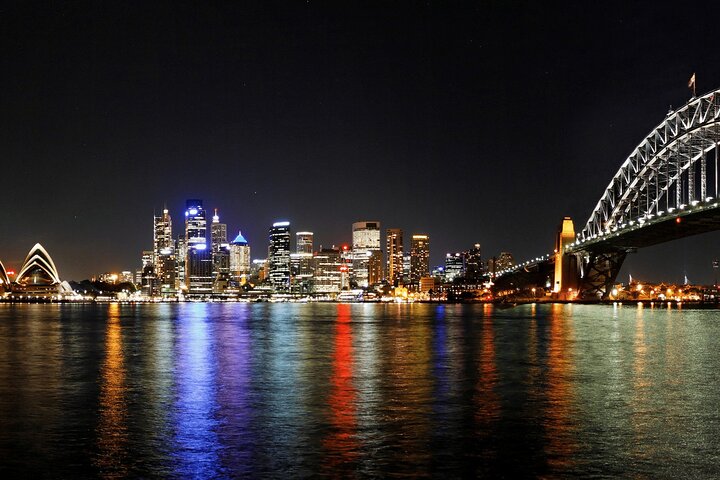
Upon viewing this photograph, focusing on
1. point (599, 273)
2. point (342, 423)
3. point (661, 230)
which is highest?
point (661, 230)

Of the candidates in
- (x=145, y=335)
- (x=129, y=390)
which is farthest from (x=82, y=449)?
(x=145, y=335)

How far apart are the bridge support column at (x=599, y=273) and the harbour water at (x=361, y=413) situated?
8578 cm

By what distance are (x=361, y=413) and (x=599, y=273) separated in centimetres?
11079

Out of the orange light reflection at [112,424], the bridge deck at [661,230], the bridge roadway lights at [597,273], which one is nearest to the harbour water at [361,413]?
the orange light reflection at [112,424]

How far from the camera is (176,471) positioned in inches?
558

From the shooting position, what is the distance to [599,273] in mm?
124688

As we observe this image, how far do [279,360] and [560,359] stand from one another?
1143 cm

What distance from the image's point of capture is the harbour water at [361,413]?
1472 centimetres

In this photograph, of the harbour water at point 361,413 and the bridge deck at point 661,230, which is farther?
the bridge deck at point 661,230

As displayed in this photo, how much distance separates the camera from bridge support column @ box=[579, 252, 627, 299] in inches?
4779

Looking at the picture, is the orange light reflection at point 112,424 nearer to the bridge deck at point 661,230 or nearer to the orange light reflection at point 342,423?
the orange light reflection at point 342,423

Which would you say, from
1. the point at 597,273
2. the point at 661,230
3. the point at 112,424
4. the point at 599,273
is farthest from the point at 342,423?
the point at 597,273

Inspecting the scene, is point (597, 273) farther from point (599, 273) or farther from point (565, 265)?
point (565, 265)

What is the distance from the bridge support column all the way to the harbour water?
281 ft
